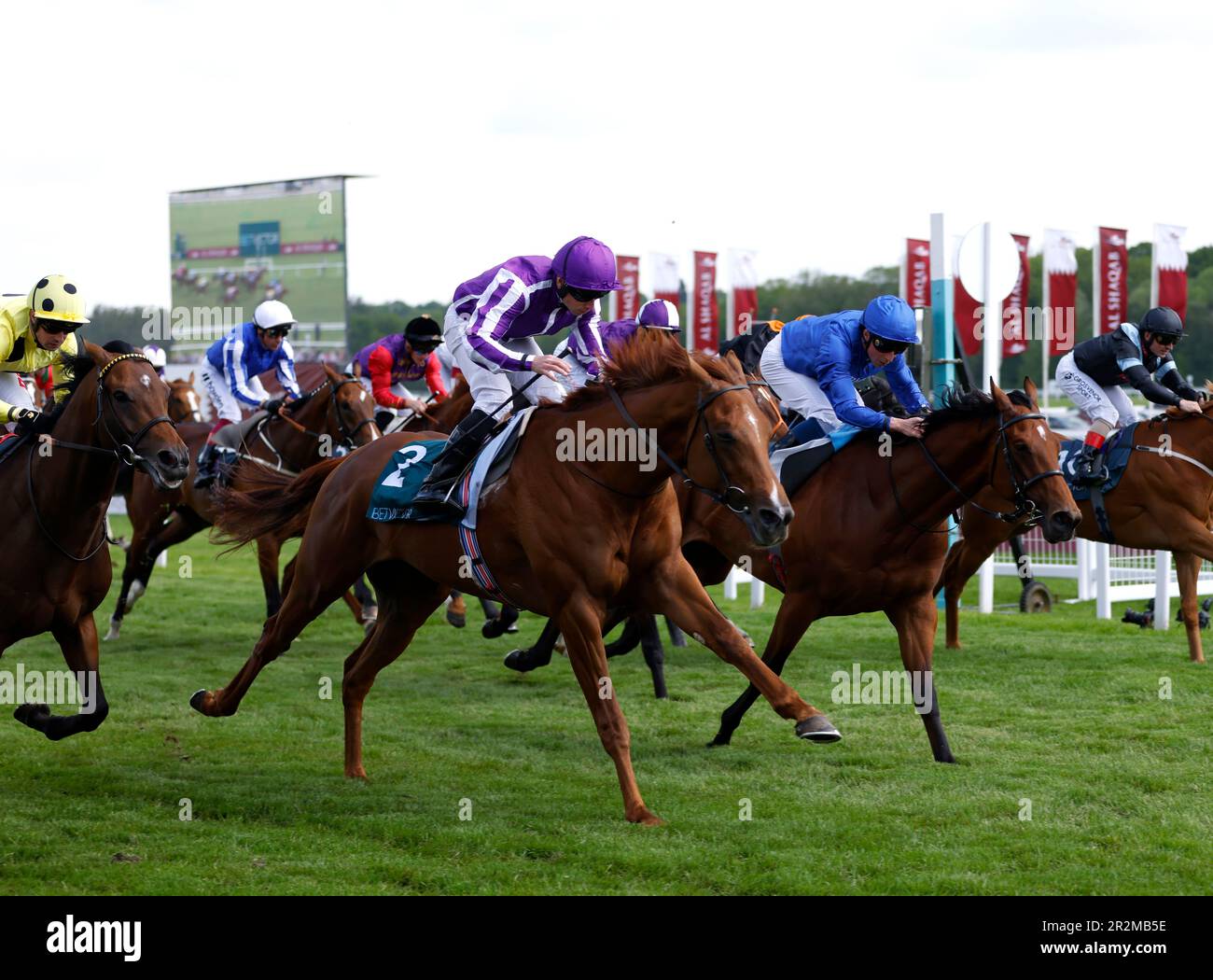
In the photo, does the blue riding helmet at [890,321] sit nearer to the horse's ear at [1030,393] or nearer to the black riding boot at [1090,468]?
the horse's ear at [1030,393]

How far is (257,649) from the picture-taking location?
6.08 meters

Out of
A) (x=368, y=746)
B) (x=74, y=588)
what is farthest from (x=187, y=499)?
(x=74, y=588)

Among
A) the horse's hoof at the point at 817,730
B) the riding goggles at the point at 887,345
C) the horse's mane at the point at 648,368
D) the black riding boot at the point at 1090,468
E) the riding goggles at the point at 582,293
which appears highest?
the riding goggles at the point at 582,293

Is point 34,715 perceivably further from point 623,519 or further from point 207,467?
point 207,467

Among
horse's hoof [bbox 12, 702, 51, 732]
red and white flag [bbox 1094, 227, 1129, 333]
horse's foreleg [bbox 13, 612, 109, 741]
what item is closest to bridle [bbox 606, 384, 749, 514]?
horse's foreleg [bbox 13, 612, 109, 741]

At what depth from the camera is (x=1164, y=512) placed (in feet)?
30.4

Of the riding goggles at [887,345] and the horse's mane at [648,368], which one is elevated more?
the riding goggles at [887,345]

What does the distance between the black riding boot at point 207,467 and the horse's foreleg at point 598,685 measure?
19.4ft

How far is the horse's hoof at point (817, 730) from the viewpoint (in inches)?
179

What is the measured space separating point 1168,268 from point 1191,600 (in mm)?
13998

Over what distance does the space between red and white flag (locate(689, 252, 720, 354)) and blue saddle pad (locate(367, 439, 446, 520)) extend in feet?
63.2

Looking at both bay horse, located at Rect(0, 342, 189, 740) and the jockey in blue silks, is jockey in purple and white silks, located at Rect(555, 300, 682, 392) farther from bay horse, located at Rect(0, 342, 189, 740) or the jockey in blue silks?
bay horse, located at Rect(0, 342, 189, 740)

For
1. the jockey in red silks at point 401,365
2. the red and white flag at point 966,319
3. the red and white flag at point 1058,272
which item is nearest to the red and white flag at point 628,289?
the red and white flag at point 1058,272
